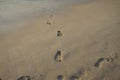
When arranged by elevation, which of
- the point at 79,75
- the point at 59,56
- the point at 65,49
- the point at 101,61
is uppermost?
the point at 65,49

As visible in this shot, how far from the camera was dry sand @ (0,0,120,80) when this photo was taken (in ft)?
12.5

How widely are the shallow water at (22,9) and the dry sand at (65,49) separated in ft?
2.21

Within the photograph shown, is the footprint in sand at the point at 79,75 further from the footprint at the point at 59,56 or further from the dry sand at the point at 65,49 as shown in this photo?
the footprint at the point at 59,56

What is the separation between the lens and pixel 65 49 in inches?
179

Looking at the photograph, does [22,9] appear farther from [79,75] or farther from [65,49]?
[79,75]

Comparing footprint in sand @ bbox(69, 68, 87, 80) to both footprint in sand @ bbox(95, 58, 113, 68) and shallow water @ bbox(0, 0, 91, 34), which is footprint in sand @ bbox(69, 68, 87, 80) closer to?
footprint in sand @ bbox(95, 58, 113, 68)

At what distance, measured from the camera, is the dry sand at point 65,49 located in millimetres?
3802

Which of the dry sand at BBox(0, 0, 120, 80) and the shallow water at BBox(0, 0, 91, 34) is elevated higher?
the shallow water at BBox(0, 0, 91, 34)

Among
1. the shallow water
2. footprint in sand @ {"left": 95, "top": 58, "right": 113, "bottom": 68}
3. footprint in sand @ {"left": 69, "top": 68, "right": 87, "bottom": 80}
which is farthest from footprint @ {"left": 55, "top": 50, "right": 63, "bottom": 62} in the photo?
the shallow water

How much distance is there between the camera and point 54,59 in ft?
14.0

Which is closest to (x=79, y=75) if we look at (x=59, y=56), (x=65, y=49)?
(x=59, y=56)

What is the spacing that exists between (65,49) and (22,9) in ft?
13.0

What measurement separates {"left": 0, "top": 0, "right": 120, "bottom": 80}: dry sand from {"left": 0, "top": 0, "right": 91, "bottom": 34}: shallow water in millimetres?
673

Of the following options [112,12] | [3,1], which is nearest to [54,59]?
[112,12]
